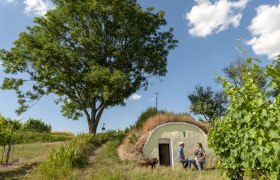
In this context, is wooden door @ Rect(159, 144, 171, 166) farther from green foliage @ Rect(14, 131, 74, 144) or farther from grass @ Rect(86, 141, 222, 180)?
green foliage @ Rect(14, 131, 74, 144)

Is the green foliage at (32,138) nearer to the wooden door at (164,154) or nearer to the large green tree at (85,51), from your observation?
the large green tree at (85,51)

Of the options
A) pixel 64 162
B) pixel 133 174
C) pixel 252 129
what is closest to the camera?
pixel 252 129

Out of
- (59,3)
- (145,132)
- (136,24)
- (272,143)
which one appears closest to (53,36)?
(59,3)

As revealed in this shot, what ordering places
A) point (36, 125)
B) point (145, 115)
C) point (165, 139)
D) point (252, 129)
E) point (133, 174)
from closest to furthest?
point (252, 129)
point (133, 174)
point (165, 139)
point (145, 115)
point (36, 125)

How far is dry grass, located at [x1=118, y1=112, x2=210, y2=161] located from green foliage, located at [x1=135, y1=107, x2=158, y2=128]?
1.02 m

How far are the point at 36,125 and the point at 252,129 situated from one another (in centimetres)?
4218

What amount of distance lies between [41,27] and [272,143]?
102 feet

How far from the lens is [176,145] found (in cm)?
2439

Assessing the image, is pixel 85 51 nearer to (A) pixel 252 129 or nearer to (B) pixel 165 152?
(B) pixel 165 152

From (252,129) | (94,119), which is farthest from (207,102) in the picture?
(252,129)

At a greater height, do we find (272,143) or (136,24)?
(136,24)

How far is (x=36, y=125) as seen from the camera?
45.1m

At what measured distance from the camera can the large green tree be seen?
104 feet

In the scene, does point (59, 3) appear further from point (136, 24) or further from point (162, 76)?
point (162, 76)
